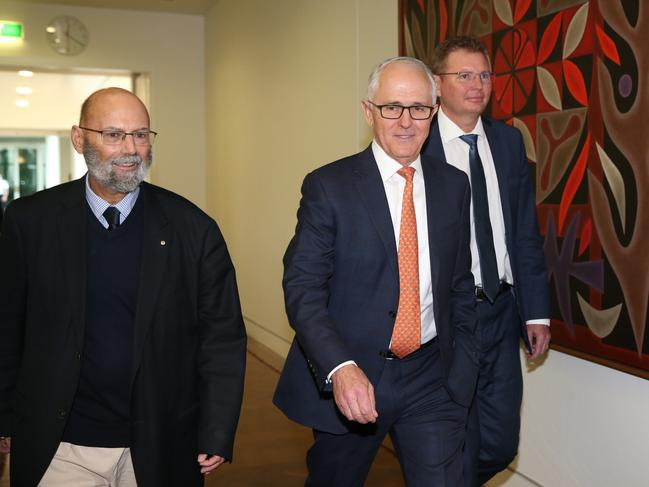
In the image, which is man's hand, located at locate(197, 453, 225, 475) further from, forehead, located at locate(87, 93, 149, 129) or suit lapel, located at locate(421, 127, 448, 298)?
forehead, located at locate(87, 93, 149, 129)

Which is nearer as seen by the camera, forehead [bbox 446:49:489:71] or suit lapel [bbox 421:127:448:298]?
suit lapel [bbox 421:127:448:298]

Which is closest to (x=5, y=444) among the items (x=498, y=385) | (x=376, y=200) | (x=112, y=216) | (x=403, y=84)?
(x=112, y=216)

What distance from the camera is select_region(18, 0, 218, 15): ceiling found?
9234 millimetres

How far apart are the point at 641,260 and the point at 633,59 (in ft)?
2.32

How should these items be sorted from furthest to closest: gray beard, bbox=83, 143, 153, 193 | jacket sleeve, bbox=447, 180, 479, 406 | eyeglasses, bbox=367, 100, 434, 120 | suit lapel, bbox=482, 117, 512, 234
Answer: suit lapel, bbox=482, 117, 512, 234 < jacket sleeve, bbox=447, 180, 479, 406 < eyeglasses, bbox=367, 100, 434, 120 < gray beard, bbox=83, 143, 153, 193

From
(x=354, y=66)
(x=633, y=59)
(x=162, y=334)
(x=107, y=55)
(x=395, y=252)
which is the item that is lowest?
(x=162, y=334)

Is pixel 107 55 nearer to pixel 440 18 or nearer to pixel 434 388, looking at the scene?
pixel 440 18

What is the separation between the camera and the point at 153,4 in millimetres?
9406

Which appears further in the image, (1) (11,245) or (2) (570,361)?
(2) (570,361)

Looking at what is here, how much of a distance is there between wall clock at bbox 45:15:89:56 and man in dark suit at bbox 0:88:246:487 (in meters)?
7.59

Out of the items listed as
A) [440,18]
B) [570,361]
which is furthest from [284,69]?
[570,361]

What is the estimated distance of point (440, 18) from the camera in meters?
4.25

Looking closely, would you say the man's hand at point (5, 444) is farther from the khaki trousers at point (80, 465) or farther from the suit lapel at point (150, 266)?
the suit lapel at point (150, 266)

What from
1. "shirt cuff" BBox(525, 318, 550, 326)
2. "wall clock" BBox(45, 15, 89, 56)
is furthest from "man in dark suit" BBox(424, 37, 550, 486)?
"wall clock" BBox(45, 15, 89, 56)
